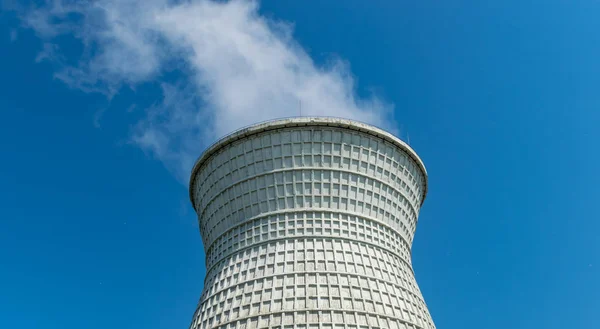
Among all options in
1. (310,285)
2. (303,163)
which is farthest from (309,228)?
(303,163)

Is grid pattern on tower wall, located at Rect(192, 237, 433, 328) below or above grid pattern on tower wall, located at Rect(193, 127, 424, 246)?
below

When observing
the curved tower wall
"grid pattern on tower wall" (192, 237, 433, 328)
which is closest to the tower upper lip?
the curved tower wall

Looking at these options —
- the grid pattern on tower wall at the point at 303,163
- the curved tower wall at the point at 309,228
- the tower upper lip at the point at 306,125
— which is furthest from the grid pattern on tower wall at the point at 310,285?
the tower upper lip at the point at 306,125

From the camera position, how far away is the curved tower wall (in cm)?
2478

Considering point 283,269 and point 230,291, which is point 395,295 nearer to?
point 283,269

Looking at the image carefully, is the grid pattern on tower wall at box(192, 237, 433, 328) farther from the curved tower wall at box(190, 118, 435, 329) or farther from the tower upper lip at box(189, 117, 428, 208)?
the tower upper lip at box(189, 117, 428, 208)

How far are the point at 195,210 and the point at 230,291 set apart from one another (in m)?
8.07

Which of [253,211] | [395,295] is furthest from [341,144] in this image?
[395,295]

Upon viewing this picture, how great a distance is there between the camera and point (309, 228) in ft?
87.9

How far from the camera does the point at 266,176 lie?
91.4 ft

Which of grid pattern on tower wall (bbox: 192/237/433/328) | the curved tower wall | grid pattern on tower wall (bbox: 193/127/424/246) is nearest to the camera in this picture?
grid pattern on tower wall (bbox: 192/237/433/328)

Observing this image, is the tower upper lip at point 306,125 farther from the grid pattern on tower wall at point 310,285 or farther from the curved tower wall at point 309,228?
the grid pattern on tower wall at point 310,285

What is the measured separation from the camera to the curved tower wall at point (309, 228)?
24.8m

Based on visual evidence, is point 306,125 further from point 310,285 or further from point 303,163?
point 310,285
